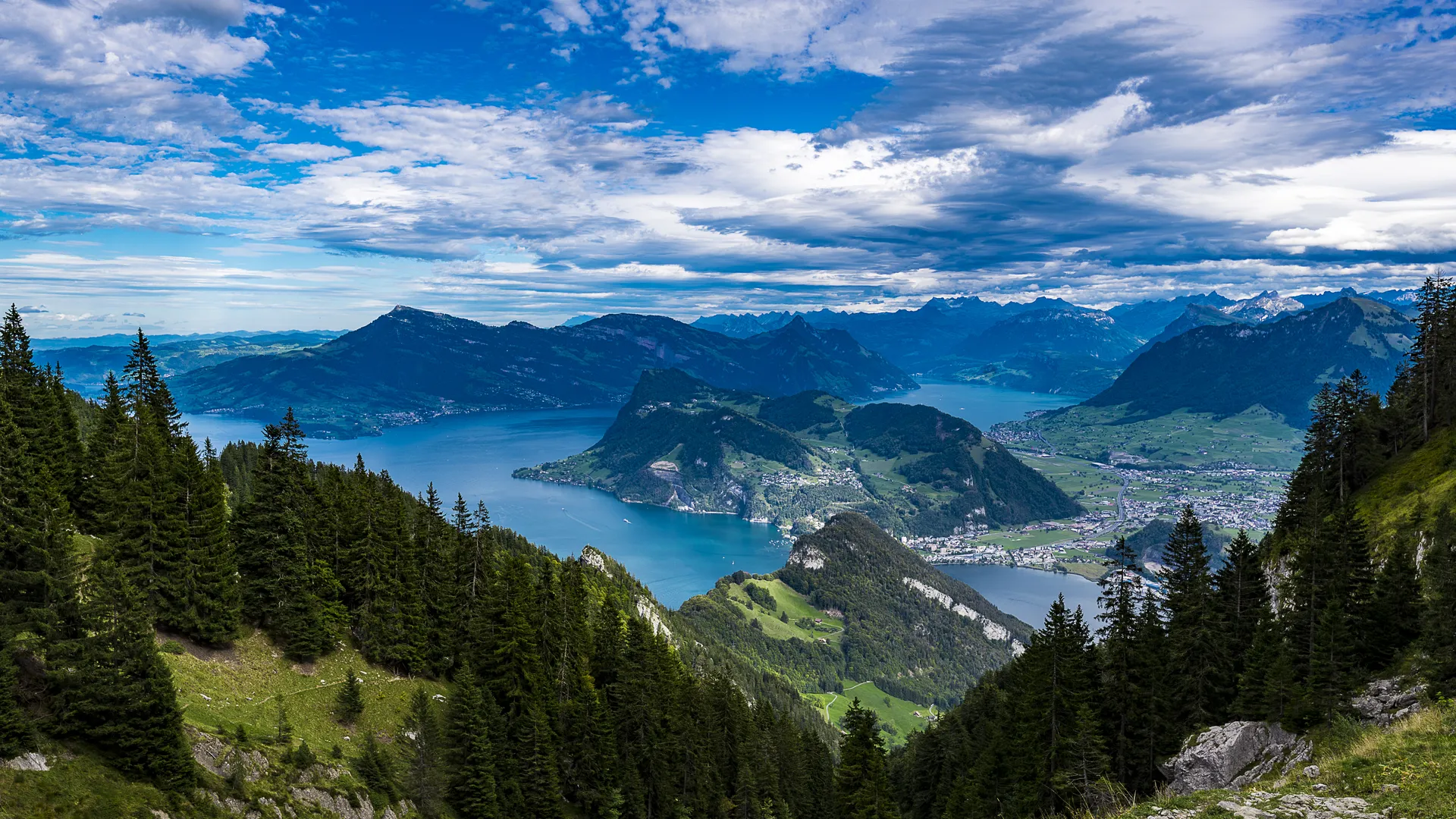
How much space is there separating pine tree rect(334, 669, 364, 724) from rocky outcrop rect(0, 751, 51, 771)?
61.0 feet

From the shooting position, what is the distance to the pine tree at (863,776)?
51.1 meters

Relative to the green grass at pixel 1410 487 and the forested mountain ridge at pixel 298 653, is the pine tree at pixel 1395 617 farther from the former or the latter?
the forested mountain ridge at pixel 298 653

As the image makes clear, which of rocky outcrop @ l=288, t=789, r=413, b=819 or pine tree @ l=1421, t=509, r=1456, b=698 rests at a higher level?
pine tree @ l=1421, t=509, r=1456, b=698

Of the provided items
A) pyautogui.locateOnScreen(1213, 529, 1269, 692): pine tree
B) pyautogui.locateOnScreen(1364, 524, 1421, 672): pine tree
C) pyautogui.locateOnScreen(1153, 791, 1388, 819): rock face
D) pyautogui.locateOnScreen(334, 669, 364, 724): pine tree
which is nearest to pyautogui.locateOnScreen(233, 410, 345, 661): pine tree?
pyautogui.locateOnScreen(334, 669, 364, 724): pine tree

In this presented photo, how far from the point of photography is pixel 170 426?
67.3 meters

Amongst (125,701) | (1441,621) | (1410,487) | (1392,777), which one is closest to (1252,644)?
(1441,621)

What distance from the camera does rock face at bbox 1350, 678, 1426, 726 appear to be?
111 feet

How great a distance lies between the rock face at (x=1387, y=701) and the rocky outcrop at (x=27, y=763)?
53.8 metres

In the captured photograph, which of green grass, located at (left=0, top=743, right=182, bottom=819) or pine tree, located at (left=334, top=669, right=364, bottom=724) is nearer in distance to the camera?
green grass, located at (left=0, top=743, right=182, bottom=819)

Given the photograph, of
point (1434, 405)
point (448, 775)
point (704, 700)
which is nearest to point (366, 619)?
point (448, 775)

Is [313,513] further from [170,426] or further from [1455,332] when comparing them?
[1455,332]

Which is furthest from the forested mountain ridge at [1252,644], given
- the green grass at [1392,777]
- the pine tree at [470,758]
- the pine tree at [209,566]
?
the pine tree at [209,566]

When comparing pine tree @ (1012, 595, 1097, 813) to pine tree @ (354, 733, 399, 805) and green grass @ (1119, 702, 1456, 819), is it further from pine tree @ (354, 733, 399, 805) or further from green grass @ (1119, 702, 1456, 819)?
pine tree @ (354, 733, 399, 805)

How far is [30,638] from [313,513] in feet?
88.6
